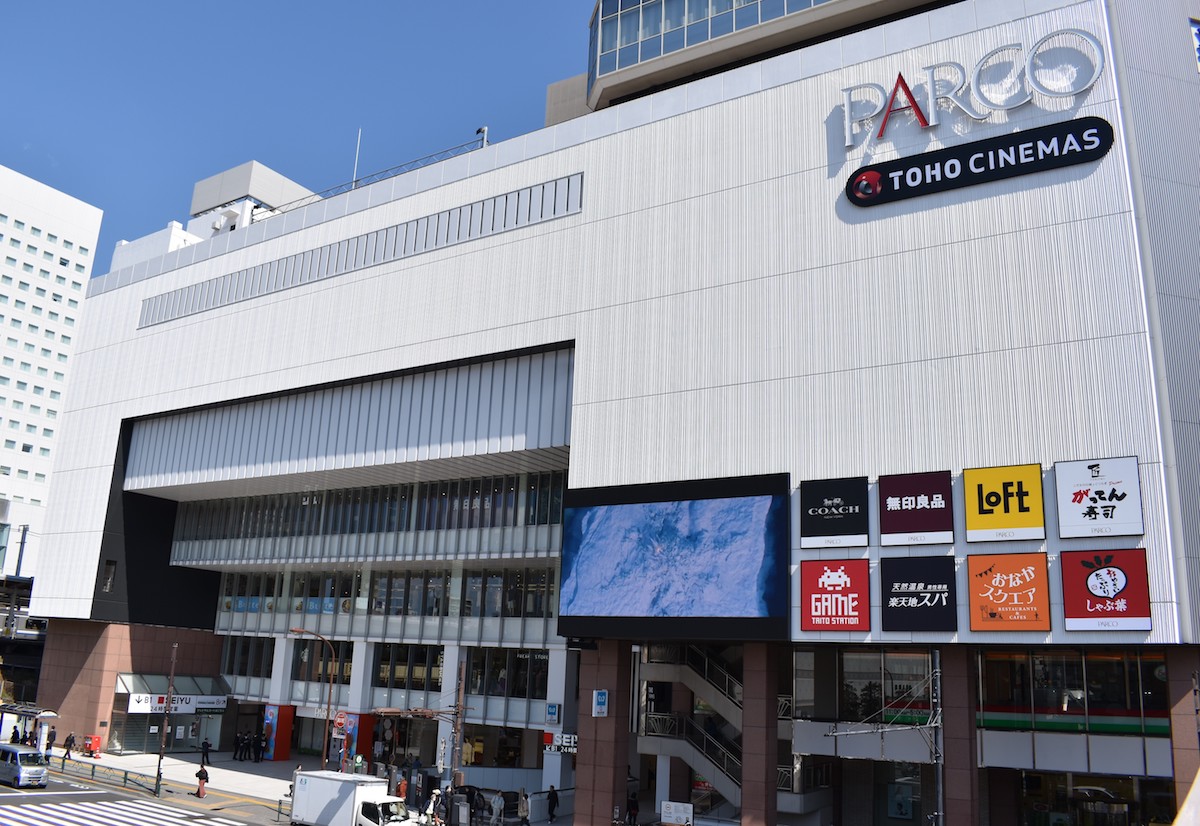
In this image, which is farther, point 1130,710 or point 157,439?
point 157,439

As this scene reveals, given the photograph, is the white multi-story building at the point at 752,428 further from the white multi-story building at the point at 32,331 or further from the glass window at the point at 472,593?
the white multi-story building at the point at 32,331

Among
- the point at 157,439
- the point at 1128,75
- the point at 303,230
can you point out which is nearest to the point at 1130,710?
the point at 1128,75

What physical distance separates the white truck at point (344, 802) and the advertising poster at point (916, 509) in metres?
21.2

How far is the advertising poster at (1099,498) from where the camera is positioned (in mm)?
30703

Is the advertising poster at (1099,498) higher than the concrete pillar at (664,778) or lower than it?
higher

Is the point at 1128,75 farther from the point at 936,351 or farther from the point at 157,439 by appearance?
the point at 157,439

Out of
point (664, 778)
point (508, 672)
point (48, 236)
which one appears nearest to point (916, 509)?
point (664, 778)

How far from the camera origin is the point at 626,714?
4116cm

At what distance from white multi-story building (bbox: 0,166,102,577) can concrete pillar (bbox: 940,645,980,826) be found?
353 ft

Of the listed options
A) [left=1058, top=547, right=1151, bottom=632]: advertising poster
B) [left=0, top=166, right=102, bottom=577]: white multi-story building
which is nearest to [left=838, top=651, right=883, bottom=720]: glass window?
[left=1058, top=547, right=1151, bottom=632]: advertising poster

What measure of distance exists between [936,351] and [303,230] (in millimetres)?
38543

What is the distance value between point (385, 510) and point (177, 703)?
20.0 m

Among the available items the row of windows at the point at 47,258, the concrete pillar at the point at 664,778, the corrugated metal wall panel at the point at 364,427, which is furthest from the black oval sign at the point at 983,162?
the row of windows at the point at 47,258

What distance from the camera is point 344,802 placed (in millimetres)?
37531
